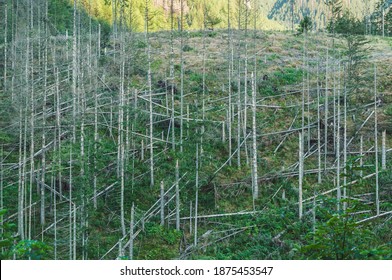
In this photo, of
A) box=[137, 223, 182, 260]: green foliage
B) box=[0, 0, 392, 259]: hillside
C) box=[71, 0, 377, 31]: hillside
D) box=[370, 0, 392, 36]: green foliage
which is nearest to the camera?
box=[0, 0, 392, 259]: hillside

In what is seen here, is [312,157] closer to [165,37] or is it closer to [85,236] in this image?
[85,236]

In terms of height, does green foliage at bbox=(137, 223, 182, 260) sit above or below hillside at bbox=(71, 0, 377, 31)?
below

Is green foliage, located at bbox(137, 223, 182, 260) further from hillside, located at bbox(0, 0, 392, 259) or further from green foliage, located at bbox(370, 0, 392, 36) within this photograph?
green foliage, located at bbox(370, 0, 392, 36)

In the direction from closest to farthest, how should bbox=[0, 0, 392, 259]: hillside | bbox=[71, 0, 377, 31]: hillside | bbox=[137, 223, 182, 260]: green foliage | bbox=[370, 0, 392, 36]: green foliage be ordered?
bbox=[0, 0, 392, 259]: hillside < bbox=[137, 223, 182, 260]: green foliage < bbox=[71, 0, 377, 31]: hillside < bbox=[370, 0, 392, 36]: green foliage

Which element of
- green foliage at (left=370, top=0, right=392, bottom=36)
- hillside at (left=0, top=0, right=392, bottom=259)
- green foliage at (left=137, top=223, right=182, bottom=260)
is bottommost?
green foliage at (left=137, top=223, right=182, bottom=260)

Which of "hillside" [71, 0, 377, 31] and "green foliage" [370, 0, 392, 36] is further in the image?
"green foliage" [370, 0, 392, 36]

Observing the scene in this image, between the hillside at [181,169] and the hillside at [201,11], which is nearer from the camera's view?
the hillside at [181,169]

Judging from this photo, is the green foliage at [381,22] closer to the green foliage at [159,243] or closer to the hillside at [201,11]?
the hillside at [201,11]

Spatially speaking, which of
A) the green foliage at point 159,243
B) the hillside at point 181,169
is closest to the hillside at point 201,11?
the hillside at point 181,169


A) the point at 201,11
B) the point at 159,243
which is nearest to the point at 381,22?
the point at 201,11

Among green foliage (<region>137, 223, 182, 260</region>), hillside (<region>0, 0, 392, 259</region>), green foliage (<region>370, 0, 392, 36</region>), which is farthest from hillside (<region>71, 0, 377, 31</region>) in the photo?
green foliage (<region>137, 223, 182, 260</region>)

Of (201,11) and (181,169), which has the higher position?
(201,11)

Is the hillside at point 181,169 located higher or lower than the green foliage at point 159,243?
higher

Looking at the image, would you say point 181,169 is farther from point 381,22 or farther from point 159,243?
point 381,22
